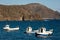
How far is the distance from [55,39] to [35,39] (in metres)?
3.73

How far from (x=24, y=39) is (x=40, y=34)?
5242 millimetres

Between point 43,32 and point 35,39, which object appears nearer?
point 35,39

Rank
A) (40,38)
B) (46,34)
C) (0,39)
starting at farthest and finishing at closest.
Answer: (46,34)
(40,38)
(0,39)

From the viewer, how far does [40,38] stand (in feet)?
173

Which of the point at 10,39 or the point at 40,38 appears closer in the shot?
the point at 10,39

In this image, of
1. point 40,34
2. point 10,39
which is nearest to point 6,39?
point 10,39

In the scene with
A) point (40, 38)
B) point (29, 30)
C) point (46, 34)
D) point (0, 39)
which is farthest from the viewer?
point (29, 30)

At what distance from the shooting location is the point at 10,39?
49406 mm

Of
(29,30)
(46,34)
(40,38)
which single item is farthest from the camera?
(29,30)

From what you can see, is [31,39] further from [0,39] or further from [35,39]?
[0,39]

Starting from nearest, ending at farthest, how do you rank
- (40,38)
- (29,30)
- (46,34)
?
(40,38) < (46,34) < (29,30)

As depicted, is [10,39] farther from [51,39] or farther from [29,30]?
[29,30]

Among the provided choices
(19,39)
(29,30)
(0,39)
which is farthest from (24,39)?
(29,30)

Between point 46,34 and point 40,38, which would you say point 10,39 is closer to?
point 40,38
